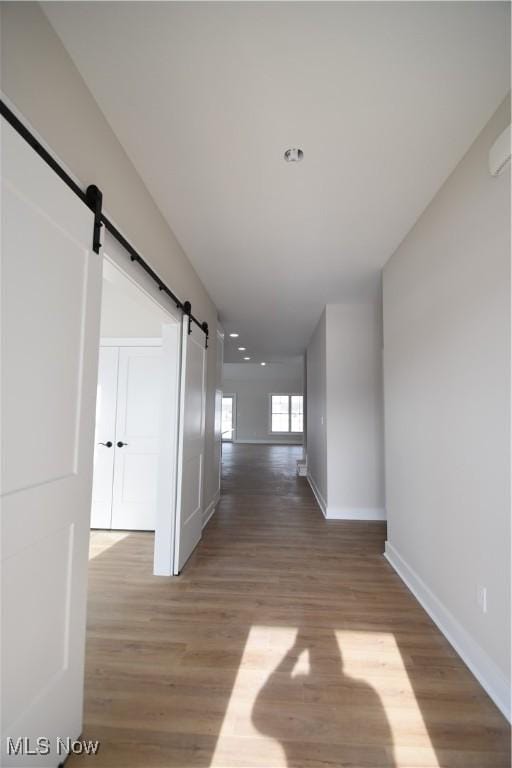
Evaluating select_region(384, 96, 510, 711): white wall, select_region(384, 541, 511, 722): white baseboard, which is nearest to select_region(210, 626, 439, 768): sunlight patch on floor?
select_region(384, 541, 511, 722): white baseboard

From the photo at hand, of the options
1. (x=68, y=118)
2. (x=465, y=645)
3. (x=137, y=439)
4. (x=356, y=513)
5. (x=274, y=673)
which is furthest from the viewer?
(x=356, y=513)

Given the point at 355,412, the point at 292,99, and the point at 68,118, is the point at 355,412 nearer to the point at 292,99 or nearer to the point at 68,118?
the point at 292,99

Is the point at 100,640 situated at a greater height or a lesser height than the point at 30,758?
lesser

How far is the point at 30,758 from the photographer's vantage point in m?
1.09

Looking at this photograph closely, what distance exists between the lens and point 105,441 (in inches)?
154

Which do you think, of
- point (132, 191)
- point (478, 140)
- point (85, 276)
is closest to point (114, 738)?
point (85, 276)

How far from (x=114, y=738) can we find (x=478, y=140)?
10.3 ft

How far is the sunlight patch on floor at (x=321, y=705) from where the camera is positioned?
4.37 feet

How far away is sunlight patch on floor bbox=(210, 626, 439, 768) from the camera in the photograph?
4.37ft

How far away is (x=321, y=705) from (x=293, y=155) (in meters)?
2.66

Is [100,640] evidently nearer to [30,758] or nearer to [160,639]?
[160,639]

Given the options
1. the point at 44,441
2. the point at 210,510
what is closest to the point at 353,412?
the point at 210,510

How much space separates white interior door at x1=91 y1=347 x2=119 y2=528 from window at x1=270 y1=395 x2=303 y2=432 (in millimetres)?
10404

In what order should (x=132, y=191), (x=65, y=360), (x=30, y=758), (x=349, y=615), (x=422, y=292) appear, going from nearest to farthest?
(x=30, y=758) → (x=65, y=360) → (x=132, y=191) → (x=349, y=615) → (x=422, y=292)
